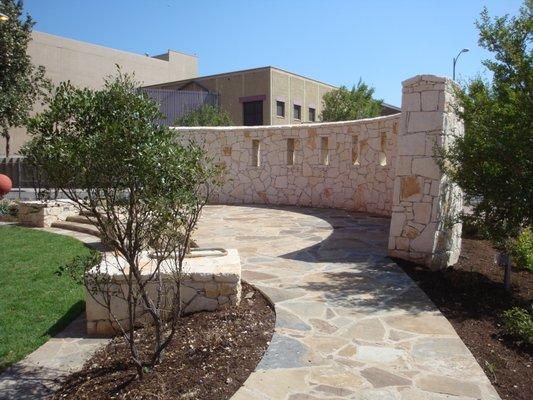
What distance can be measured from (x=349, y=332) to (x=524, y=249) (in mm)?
2685

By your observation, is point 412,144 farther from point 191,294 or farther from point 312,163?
point 312,163

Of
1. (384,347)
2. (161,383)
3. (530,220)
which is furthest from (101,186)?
(530,220)

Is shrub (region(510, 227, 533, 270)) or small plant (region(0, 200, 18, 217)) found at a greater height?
shrub (region(510, 227, 533, 270))

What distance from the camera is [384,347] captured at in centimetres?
404

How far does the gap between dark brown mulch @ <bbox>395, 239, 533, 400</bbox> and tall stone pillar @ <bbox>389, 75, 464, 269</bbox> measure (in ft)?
1.04

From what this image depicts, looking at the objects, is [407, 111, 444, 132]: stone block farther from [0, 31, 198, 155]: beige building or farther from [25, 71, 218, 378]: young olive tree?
[0, 31, 198, 155]: beige building

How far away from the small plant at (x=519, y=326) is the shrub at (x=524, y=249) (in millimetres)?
1096

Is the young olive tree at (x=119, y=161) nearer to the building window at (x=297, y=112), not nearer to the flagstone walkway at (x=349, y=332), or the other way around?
the flagstone walkway at (x=349, y=332)

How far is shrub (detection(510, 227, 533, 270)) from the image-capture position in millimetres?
5477

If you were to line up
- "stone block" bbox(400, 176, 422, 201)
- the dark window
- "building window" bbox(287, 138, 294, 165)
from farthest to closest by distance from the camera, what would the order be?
the dark window → "building window" bbox(287, 138, 294, 165) → "stone block" bbox(400, 176, 422, 201)

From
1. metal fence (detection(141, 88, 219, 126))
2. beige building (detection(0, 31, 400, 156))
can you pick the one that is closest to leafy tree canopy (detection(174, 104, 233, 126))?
metal fence (detection(141, 88, 219, 126))

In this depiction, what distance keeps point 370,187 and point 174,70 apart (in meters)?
31.3

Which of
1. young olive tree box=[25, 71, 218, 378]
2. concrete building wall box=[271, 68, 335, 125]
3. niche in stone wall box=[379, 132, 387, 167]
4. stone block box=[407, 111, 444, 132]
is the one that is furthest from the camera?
concrete building wall box=[271, 68, 335, 125]

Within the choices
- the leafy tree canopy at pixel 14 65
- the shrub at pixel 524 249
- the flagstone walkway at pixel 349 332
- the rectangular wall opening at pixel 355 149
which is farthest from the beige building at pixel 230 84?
the shrub at pixel 524 249
